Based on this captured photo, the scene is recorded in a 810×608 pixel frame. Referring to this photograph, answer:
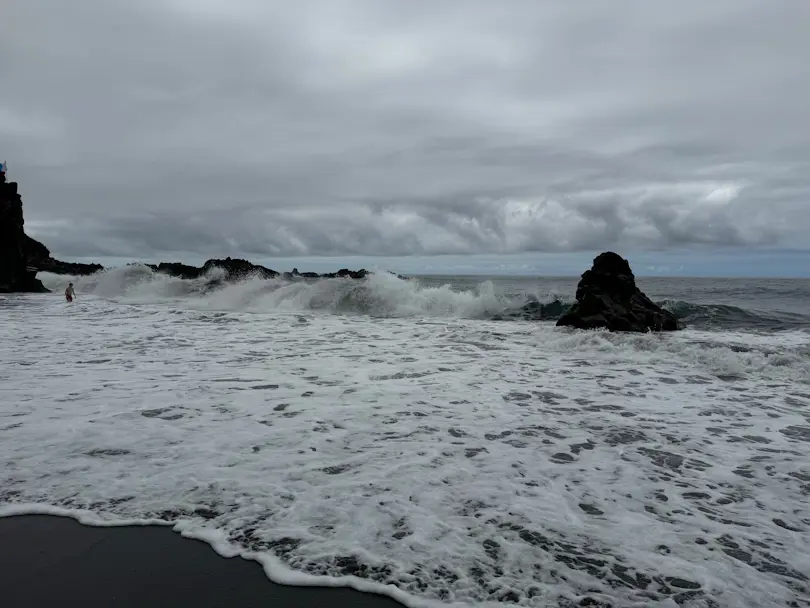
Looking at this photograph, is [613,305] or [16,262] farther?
[16,262]

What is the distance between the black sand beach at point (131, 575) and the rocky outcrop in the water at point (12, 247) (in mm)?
44110

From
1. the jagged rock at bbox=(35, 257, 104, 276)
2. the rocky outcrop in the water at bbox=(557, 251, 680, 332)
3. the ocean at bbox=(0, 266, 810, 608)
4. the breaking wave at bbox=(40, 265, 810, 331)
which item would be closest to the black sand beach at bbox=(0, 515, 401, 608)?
the ocean at bbox=(0, 266, 810, 608)

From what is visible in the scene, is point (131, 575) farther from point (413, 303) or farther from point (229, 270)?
point (229, 270)

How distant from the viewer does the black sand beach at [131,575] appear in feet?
9.55

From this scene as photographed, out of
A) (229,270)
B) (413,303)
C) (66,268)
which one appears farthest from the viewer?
(66,268)

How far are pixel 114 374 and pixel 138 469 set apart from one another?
16.6ft

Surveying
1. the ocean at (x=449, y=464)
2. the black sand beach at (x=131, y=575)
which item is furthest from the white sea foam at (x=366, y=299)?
the black sand beach at (x=131, y=575)

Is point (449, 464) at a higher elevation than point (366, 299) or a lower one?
lower

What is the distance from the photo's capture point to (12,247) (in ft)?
125

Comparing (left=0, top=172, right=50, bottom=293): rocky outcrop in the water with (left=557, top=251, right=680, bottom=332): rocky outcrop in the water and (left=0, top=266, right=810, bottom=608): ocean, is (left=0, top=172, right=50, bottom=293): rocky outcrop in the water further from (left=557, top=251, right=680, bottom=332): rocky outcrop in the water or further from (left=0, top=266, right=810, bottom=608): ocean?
(left=557, top=251, right=680, bottom=332): rocky outcrop in the water

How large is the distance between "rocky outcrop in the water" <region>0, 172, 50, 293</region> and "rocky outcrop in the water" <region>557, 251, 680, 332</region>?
41.5 meters

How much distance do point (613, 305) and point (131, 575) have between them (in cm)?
1585

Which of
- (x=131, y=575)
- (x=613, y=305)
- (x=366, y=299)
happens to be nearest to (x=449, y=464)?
(x=131, y=575)

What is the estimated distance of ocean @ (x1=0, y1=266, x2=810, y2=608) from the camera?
3312 mm
